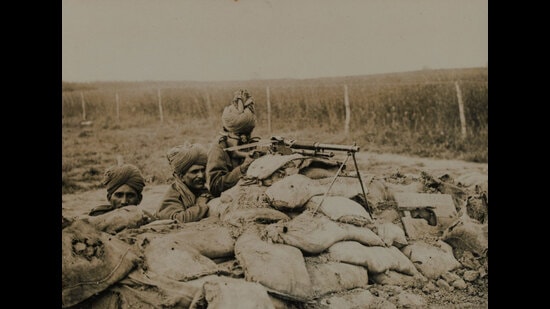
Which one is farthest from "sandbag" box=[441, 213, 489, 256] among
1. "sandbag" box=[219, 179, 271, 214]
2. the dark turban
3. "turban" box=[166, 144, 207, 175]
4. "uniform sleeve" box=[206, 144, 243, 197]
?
"turban" box=[166, 144, 207, 175]

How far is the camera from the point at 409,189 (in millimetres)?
8055

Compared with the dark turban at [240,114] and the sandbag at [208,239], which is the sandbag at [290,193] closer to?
the sandbag at [208,239]

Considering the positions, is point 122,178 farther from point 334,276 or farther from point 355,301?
point 355,301

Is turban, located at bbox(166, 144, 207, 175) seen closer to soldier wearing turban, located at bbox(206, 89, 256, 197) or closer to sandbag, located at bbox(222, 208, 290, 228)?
soldier wearing turban, located at bbox(206, 89, 256, 197)

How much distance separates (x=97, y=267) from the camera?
652 cm

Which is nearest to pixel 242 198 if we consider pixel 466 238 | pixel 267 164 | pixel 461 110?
pixel 267 164

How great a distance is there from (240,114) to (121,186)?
172cm

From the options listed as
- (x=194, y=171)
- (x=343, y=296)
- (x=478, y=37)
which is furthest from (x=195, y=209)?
(x=478, y=37)

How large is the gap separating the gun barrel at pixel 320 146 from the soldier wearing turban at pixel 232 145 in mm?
603

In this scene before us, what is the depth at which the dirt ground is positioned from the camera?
7.18m

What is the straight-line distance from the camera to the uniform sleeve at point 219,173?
7672 mm
